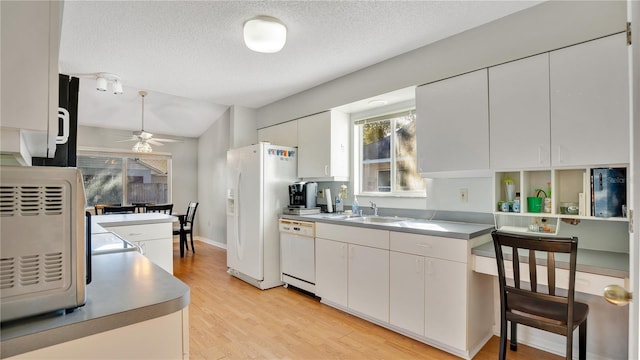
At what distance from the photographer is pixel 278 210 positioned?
377cm

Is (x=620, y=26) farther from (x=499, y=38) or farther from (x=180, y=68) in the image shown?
(x=180, y=68)

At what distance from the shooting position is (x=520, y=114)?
205 centimetres

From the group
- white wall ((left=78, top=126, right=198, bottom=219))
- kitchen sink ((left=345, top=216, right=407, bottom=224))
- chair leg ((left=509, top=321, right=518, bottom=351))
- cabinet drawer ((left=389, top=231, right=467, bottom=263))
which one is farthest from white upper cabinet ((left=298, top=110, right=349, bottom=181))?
white wall ((left=78, top=126, right=198, bottom=219))

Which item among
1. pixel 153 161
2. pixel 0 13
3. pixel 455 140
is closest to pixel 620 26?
pixel 455 140

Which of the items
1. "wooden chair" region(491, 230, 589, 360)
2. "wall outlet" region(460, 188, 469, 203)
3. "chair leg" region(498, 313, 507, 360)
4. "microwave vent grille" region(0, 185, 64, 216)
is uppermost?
"microwave vent grille" region(0, 185, 64, 216)

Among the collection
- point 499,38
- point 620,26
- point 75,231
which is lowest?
point 75,231

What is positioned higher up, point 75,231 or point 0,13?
point 0,13

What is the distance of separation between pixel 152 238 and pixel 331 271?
5.57ft

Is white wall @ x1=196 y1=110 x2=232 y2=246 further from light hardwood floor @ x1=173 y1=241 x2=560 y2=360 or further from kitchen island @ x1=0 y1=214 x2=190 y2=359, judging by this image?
kitchen island @ x1=0 y1=214 x2=190 y2=359

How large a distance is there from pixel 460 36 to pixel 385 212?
5.83 ft

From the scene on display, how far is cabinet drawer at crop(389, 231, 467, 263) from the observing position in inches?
82.8

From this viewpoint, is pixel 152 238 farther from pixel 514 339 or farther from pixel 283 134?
pixel 514 339

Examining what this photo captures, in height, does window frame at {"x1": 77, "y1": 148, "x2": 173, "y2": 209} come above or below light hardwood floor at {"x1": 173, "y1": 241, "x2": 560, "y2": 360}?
above

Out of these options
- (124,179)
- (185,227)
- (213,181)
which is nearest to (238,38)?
(185,227)
